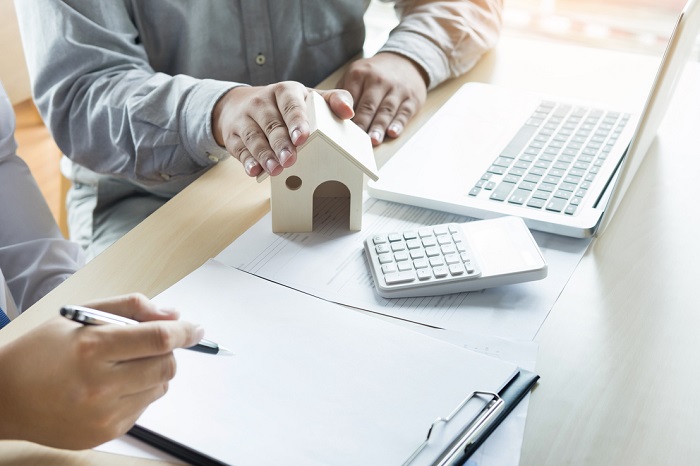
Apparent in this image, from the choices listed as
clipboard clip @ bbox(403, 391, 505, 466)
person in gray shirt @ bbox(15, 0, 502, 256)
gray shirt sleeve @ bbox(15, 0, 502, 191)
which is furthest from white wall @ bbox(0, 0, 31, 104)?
clipboard clip @ bbox(403, 391, 505, 466)

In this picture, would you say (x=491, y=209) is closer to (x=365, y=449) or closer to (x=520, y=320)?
(x=520, y=320)

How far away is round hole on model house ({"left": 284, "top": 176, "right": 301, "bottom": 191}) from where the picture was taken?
2.60ft

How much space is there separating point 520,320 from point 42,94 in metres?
0.73

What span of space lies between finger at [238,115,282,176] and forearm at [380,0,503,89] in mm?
386

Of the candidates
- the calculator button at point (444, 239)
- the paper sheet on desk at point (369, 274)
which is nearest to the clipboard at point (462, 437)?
Result: the paper sheet on desk at point (369, 274)

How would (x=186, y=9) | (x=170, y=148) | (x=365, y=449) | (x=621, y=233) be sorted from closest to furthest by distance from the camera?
(x=365, y=449)
(x=621, y=233)
(x=170, y=148)
(x=186, y=9)

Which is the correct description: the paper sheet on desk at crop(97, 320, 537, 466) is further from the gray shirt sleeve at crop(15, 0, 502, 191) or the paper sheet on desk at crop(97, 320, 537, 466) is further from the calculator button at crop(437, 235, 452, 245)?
the gray shirt sleeve at crop(15, 0, 502, 191)

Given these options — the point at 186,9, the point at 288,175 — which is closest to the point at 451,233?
the point at 288,175

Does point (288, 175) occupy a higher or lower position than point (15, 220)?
higher

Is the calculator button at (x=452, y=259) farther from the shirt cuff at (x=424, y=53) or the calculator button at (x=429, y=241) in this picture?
the shirt cuff at (x=424, y=53)

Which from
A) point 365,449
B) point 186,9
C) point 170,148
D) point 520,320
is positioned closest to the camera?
point 365,449

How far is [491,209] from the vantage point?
824 mm

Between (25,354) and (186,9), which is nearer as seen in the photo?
(25,354)

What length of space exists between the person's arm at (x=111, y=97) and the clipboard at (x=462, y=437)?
434 mm
